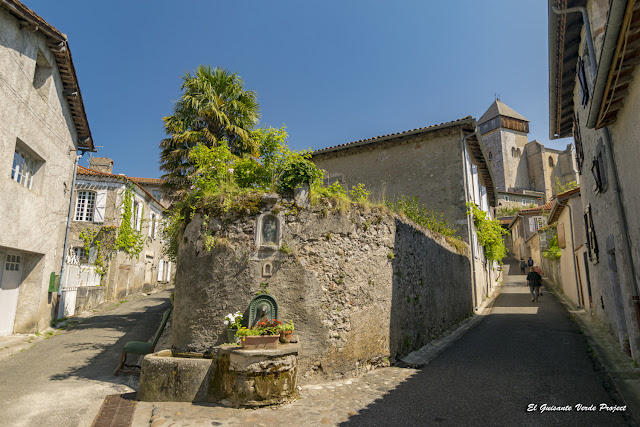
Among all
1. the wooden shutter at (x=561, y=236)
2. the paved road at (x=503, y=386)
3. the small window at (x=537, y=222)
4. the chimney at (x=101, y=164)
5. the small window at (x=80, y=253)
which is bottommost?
the paved road at (x=503, y=386)

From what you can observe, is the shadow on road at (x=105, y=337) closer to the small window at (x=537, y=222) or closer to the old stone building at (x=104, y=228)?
the old stone building at (x=104, y=228)

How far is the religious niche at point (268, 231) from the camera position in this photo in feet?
20.4

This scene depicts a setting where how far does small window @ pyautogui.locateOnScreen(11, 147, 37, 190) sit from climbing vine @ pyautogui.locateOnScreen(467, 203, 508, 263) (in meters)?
13.5

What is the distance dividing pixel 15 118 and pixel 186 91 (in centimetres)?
552

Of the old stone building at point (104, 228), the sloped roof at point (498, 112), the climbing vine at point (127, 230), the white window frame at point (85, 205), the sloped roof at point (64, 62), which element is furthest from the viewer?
the sloped roof at point (498, 112)

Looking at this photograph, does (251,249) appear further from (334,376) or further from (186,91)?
(186,91)

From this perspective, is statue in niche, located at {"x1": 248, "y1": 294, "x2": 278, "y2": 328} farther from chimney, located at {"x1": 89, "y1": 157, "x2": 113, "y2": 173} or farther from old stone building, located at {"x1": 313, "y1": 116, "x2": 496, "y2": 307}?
chimney, located at {"x1": 89, "y1": 157, "x2": 113, "y2": 173}

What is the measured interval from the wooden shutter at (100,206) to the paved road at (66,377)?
7559 mm

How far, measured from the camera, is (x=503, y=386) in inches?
228

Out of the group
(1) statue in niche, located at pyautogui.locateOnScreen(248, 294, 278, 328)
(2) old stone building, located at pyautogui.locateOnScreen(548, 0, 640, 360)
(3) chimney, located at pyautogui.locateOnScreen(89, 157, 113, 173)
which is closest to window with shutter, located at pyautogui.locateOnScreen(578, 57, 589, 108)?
(2) old stone building, located at pyautogui.locateOnScreen(548, 0, 640, 360)

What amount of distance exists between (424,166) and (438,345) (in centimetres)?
722

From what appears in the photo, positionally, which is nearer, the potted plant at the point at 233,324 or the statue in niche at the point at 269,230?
the potted plant at the point at 233,324

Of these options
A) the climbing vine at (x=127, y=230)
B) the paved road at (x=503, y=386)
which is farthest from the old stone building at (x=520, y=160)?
the paved road at (x=503, y=386)

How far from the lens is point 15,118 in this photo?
914cm
